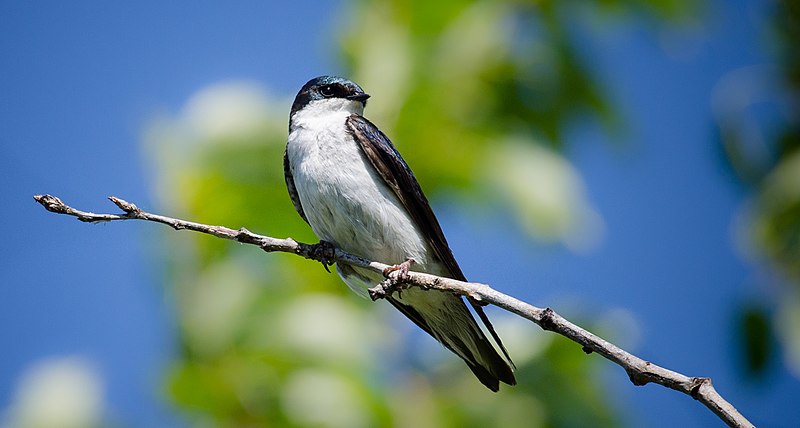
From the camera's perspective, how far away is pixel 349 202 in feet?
15.4

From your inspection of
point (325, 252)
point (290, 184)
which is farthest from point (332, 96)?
point (325, 252)

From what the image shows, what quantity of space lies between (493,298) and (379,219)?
5.59 ft

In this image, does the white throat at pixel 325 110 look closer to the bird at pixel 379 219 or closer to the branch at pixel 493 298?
the bird at pixel 379 219

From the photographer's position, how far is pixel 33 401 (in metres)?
4.98

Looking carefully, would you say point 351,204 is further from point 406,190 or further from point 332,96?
point 332,96

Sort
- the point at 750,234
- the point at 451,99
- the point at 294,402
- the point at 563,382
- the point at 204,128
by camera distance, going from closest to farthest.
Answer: the point at 294,402
the point at 563,382
the point at 204,128
the point at 451,99
the point at 750,234

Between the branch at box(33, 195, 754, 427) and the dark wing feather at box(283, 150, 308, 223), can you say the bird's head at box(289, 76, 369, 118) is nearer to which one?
the dark wing feather at box(283, 150, 308, 223)

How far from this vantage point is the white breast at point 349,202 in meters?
4.72

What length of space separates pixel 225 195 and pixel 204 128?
529 millimetres

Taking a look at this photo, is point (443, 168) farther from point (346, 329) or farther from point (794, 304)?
point (794, 304)

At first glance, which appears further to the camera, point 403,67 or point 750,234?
point 750,234

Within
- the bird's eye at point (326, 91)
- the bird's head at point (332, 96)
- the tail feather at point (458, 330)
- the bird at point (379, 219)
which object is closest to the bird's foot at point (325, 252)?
the bird at point (379, 219)

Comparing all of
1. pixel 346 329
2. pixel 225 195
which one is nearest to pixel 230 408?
pixel 346 329

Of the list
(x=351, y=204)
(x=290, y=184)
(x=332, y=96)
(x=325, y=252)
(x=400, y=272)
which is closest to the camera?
(x=400, y=272)
